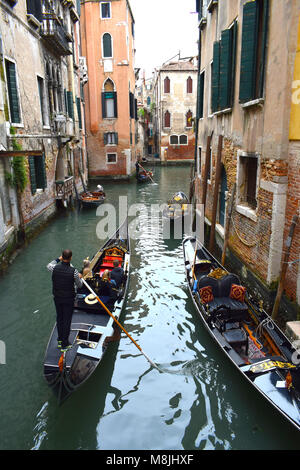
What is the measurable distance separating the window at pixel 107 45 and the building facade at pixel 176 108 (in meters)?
11.7

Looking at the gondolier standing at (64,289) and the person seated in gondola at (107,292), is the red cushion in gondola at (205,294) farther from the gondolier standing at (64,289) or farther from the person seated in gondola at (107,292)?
the gondolier standing at (64,289)

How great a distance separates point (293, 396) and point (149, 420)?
1681 mm

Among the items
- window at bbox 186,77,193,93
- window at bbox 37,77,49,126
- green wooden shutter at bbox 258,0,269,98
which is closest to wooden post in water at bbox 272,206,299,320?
green wooden shutter at bbox 258,0,269,98

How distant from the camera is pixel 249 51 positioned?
18.9 ft

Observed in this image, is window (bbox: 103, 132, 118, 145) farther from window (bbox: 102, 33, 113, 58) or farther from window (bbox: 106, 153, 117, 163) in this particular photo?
window (bbox: 102, 33, 113, 58)

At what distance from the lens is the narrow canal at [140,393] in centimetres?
380

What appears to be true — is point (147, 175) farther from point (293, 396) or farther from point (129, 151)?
point (293, 396)

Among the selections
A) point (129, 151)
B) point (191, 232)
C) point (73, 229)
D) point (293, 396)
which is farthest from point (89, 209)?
point (293, 396)

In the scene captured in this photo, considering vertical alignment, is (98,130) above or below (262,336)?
above

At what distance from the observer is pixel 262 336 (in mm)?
4883

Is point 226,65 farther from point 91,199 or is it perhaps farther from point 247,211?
point 91,199

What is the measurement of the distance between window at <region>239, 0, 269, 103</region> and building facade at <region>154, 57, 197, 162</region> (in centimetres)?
2802

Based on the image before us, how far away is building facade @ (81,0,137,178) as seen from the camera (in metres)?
21.1

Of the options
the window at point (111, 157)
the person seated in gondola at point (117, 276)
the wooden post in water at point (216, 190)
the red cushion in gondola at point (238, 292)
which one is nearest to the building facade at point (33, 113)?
the person seated in gondola at point (117, 276)
